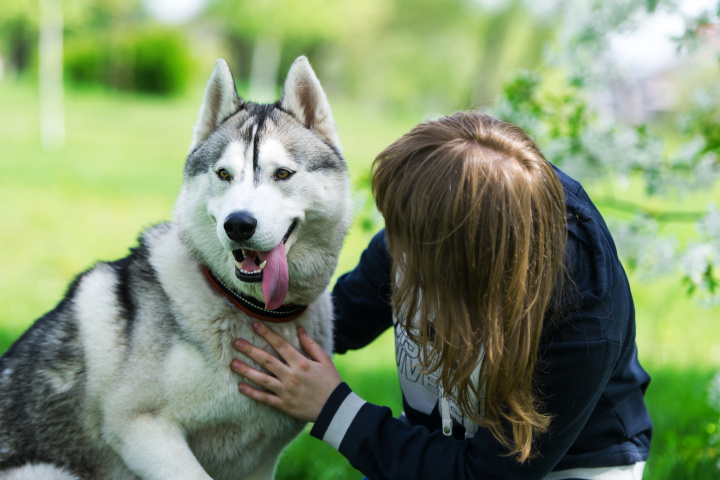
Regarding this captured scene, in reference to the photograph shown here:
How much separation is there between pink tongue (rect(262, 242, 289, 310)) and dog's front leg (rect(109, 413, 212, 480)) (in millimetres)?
531

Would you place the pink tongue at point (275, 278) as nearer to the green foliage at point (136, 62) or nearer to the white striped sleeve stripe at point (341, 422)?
the white striped sleeve stripe at point (341, 422)

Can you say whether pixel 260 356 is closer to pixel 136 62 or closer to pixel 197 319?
pixel 197 319

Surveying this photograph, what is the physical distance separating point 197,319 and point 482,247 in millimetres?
1044

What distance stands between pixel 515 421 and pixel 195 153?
1.50 metres

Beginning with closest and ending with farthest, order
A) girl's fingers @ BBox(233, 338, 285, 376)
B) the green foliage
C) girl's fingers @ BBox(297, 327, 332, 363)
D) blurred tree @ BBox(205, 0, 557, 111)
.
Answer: girl's fingers @ BBox(233, 338, 285, 376) < girl's fingers @ BBox(297, 327, 332, 363) < the green foliage < blurred tree @ BBox(205, 0, 557, 111)

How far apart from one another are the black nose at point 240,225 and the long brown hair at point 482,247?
0.42m

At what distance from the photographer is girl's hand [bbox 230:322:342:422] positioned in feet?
7.03

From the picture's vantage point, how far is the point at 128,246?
6578mm

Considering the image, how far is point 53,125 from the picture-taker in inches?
568

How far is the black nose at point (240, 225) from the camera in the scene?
1.94 meters

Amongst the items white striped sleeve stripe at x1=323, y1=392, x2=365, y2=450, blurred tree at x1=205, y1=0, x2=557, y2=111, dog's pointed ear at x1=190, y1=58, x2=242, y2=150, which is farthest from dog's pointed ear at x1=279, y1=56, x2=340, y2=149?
blurred tree at x1=205, y1=0, x2=557, y2=111

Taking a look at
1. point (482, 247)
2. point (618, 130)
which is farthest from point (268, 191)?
point (618, 130)

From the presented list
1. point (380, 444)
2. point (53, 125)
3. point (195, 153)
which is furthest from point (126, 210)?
point (380, 444)

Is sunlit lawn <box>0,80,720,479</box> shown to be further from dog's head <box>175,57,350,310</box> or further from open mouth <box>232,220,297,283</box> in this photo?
open mouth <box>232,220,297,283</box>
